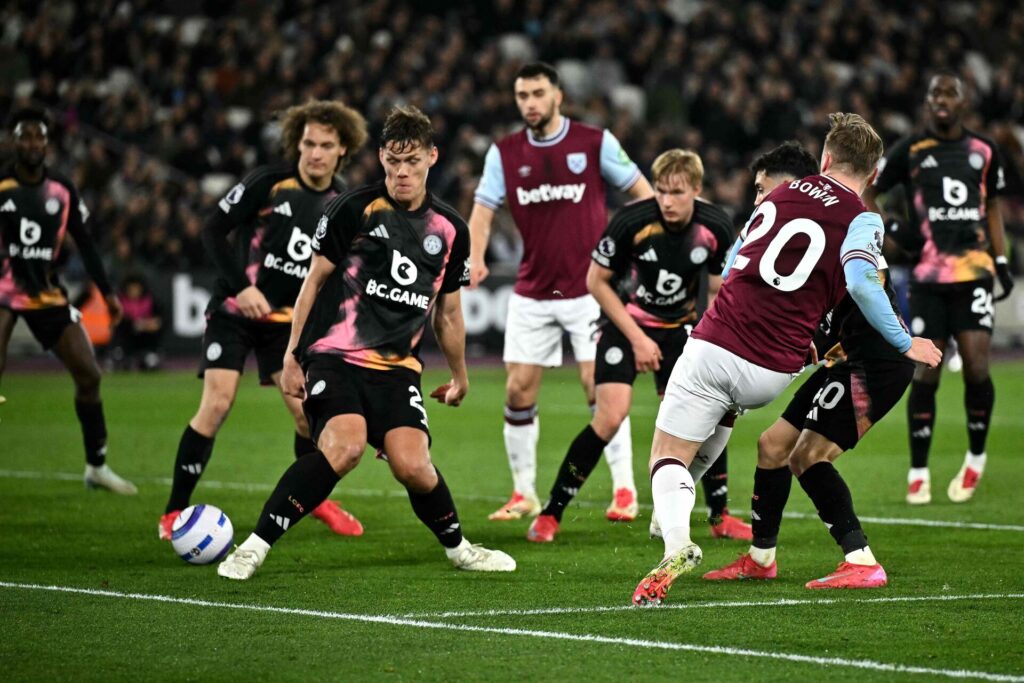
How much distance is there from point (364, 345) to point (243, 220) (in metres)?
1.94

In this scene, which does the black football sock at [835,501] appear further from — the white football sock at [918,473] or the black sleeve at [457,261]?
the white football sock at [918,473]

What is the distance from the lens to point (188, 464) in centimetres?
903

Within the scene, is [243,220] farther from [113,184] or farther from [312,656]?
[113,184]

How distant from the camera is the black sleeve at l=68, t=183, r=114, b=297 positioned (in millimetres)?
10633

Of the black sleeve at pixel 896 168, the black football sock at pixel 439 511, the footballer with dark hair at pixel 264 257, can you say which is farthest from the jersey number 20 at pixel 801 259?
the black sleeve at pixel 896 168

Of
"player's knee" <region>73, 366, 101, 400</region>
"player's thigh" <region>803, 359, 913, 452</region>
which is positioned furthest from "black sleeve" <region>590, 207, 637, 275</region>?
"player's knee" <region>73, 366, 101, 400</region>

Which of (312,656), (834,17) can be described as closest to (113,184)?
(834,17)

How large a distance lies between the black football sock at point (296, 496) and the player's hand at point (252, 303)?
1709 millimetres

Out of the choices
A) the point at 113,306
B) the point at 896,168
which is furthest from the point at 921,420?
the point at 113,306

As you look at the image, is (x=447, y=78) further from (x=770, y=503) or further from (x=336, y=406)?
(x=770, y=503)

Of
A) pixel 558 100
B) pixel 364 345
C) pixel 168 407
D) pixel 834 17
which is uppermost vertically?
pixel 834 17

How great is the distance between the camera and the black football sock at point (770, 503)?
291 inches

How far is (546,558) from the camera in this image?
8.16 m

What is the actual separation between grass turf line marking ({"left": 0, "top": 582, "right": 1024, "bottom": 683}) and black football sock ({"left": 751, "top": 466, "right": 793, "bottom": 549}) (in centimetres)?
170
